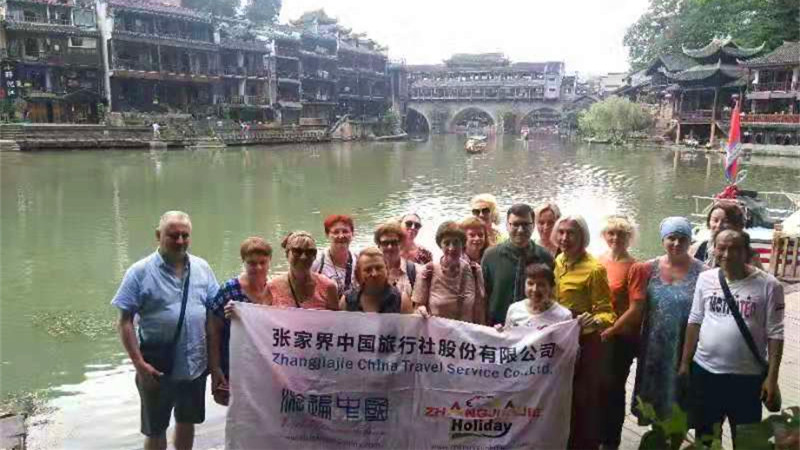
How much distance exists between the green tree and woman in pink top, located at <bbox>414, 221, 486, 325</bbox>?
231ft

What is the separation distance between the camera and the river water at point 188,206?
7621mm

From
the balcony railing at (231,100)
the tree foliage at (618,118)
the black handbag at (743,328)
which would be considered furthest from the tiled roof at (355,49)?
the black handbag at (743,328)

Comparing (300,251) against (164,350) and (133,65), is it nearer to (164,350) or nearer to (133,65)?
(164,350)

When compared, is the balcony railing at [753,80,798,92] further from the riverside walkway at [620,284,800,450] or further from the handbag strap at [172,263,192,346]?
the handbag strap at [172,263,192,346]

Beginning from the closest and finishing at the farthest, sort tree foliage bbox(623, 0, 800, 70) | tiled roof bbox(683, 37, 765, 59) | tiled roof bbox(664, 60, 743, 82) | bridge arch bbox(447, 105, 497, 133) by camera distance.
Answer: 1. tiled roof bbox(683, 37, 765, 59)
2. tiled roof bbox(664, 60, 743, 82)
3. tree foliage bbox(623, 0, 800, 70)
4. bridge arch bbox(447, 105, 497, 133)

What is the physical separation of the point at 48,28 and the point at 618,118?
4633 cm

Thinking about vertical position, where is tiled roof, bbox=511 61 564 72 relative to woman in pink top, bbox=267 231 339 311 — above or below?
above

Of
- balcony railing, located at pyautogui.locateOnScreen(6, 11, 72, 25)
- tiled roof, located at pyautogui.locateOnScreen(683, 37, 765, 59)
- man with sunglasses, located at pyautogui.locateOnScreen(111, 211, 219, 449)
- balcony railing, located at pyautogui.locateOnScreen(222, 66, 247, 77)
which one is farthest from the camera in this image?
balcony railing, located at pyautogui.locateOnScreen(222, 66, 247, 77)

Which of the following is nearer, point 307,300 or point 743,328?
point 743,328

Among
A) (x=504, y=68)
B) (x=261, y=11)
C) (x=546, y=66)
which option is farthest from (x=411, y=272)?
(x=504, y=68)

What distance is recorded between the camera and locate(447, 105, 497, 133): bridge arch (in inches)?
3398

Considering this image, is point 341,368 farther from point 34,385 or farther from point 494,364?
point 34,385

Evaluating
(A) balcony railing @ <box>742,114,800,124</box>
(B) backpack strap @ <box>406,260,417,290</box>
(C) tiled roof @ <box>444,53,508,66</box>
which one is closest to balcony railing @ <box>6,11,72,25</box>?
(B) backpack strap @ <box>406,260,417,290</box>

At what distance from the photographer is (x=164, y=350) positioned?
13.2 ft
